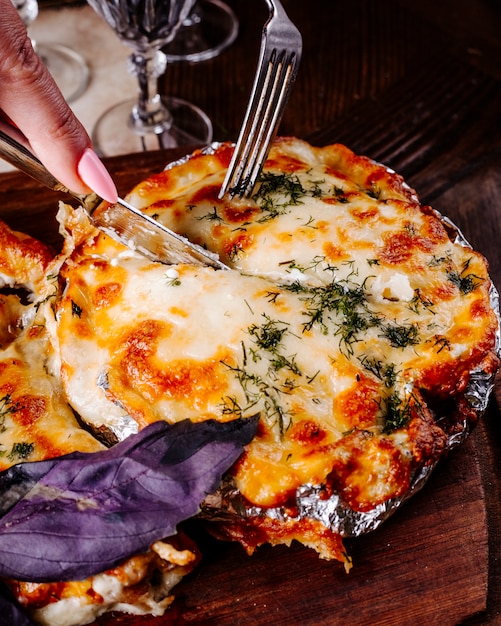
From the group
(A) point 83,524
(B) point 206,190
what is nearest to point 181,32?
(B) point 206,190

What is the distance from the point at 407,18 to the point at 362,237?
322cm

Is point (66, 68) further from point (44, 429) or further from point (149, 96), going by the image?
point (44, 429)

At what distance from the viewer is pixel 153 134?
5199 mm

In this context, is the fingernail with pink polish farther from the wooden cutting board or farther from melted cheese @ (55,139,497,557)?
the wooden cutting board

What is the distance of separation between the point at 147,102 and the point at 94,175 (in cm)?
231

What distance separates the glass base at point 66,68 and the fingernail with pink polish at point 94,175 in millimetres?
2814

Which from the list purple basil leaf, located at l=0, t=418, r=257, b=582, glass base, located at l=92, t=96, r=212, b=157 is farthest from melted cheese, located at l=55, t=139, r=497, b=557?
glass base, located at l=92, t=96, r=212, b=157

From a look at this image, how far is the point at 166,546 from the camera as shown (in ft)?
8.58

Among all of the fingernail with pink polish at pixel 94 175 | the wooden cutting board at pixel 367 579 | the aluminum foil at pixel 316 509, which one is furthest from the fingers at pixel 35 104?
the wooden cutting board at pixel 367 579

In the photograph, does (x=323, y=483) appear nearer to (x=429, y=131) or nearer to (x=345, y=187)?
(x=345, y=187)

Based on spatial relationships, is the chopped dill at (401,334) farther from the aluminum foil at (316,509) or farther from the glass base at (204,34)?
the glass base at (204,34)

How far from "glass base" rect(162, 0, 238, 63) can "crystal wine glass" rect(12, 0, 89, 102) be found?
0.62 metres

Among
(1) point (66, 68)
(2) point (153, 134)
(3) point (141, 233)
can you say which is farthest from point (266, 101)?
(1) point (66, 68)

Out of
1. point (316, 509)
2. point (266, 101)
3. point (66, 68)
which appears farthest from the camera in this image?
point (66, 68)
